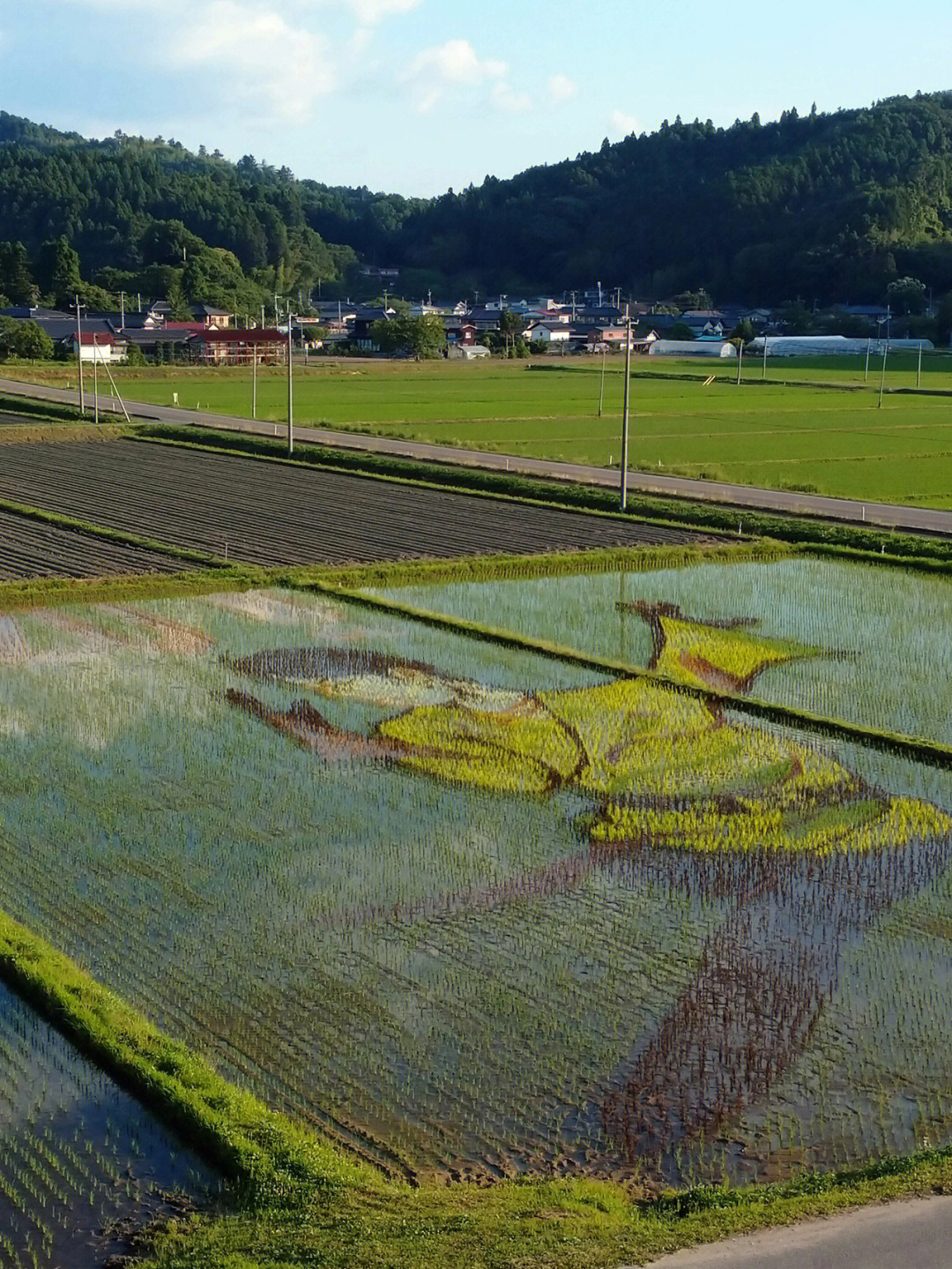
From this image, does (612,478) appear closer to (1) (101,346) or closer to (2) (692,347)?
(1) (101,346)

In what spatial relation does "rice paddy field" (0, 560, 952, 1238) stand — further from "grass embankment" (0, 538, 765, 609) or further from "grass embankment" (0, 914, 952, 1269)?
"grass embankment" (0, 538, 765, 609)

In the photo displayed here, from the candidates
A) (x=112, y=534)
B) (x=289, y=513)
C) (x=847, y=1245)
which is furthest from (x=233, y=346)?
(x=847, y=1245)

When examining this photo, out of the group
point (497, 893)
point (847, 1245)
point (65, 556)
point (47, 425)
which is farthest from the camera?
point (47, 425)

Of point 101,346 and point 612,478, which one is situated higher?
point 101,346

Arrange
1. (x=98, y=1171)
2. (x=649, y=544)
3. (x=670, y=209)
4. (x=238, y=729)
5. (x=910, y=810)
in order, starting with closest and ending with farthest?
(x=98, y=1171)
(x=910, y=810)
(x=238, y=729)
(x=649, y=544)
(x=670, y=209)

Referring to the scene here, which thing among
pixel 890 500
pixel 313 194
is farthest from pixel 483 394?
pixel 313 194

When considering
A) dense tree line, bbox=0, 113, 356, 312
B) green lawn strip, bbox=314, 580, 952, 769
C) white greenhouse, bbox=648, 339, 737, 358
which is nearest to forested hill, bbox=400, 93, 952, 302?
dense tree line, bbox=0, 113, 356, 312

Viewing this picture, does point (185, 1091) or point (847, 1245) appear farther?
point (185, 1091)

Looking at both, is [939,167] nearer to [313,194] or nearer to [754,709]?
[313,194]
